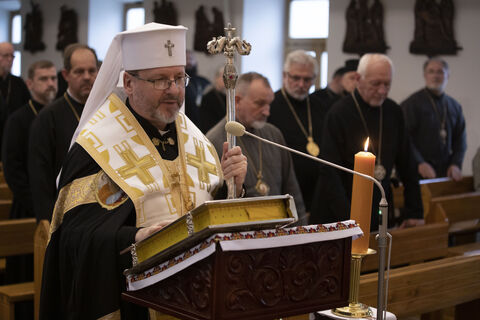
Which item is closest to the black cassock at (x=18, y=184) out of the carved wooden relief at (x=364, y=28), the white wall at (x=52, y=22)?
the carved wooden relief at (x=364, y=28)

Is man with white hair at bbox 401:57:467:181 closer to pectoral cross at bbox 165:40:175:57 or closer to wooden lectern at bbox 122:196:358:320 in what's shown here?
pectoral cross at bbox 165:40:175:57

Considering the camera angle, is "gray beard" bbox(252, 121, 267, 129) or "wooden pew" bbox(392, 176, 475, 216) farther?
"wooden pew" bbox(392, 176, 475, 216)

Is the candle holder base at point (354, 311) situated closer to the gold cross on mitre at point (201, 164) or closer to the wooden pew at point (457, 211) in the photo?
the gold cross on mitre at point (201, 164)

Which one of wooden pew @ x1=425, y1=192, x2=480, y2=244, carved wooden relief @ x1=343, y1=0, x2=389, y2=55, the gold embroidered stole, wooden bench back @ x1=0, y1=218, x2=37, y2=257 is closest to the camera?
the gold embroidered stole

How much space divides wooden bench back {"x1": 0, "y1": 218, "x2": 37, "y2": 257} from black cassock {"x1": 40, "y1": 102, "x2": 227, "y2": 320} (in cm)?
190

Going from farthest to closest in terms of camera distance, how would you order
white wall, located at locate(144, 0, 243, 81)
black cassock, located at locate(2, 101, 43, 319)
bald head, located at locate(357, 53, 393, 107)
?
white wall, located at locate(144, 0, 243, 81)
black cassock, located at locate(2, 101, 43, 319)
bald head, located at locate(357, 53, 393, 107)

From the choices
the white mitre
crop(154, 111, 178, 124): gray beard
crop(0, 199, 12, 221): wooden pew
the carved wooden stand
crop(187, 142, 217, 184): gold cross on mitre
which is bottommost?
crop(0, 199, 12, 221): wooden pew

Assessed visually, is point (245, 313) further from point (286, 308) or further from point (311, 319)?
point (311, 319)

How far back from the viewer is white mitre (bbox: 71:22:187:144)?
3.49 m

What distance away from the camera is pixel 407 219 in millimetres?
5895

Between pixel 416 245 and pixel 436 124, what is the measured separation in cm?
471

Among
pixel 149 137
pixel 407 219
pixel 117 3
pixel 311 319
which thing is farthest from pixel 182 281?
pixel 117 3

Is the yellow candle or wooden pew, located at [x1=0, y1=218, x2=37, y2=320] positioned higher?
the yellow candle

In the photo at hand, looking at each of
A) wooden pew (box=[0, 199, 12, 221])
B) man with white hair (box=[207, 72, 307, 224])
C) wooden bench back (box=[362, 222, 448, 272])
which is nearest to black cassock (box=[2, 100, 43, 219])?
wooden pew (box=[0, 199, 12, 221])
